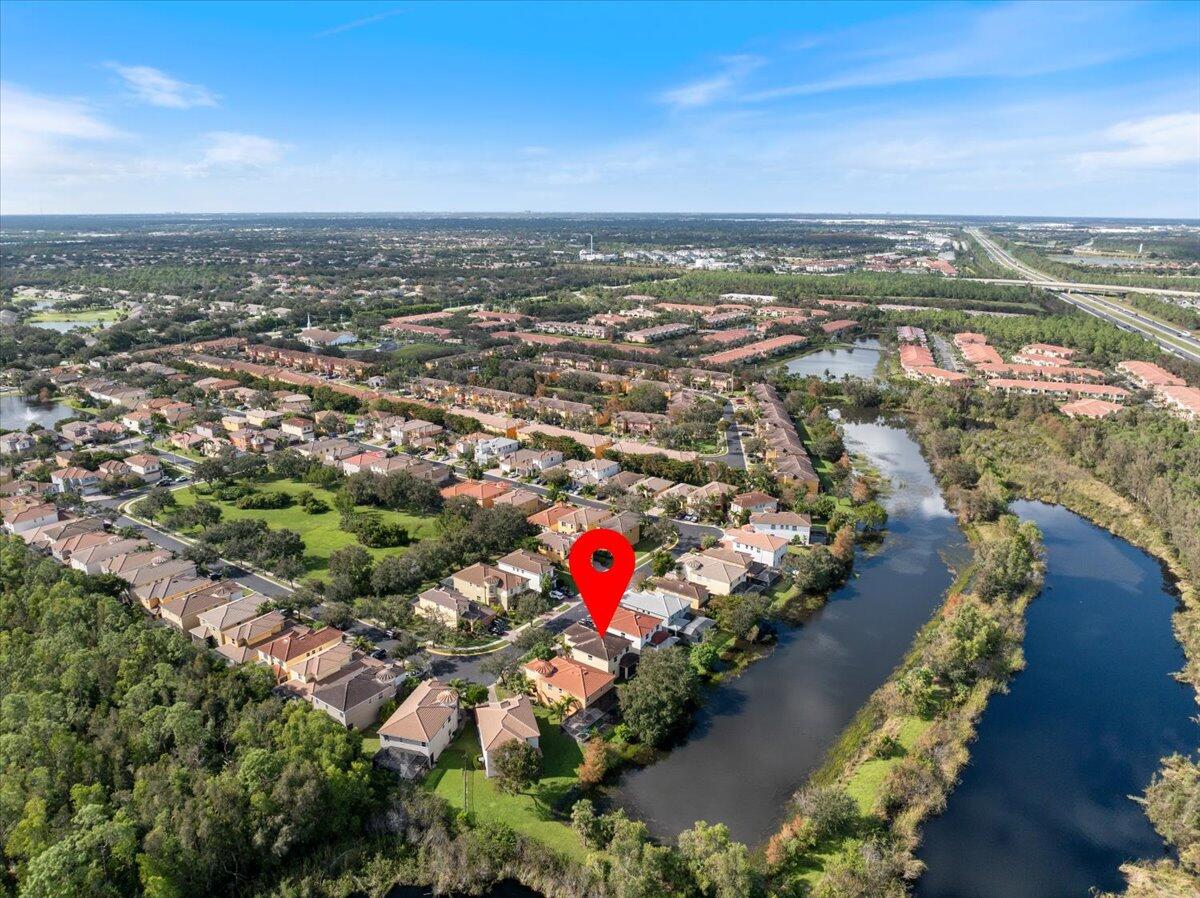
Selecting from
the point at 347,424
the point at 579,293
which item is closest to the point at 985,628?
the point at 347,424

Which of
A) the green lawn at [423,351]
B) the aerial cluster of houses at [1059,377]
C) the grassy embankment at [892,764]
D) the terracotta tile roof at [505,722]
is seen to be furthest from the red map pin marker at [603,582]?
the green lawn at [423,351]

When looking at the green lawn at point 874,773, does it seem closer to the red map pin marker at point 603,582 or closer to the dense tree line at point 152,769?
the red map pin marker at point 603,582

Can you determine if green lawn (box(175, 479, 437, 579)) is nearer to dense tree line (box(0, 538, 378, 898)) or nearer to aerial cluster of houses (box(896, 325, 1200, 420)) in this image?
dense tree line (box(0, 538, 378, 898))

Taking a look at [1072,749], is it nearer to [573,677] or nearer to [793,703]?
[793,703]

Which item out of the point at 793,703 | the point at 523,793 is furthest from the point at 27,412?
the point at 793,703

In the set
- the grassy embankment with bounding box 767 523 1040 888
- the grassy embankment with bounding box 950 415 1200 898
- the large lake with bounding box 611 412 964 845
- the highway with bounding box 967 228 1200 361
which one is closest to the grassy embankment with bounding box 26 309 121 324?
the large lake with bounding box 611 412 964 845

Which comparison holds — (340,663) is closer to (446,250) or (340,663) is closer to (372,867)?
(372,867)
